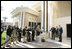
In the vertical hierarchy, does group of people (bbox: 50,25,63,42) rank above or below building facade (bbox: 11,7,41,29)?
below

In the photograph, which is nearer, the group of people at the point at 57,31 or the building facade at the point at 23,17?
the building facade at the point at 23,17

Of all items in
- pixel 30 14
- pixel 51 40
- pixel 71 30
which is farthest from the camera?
pixel 71 30

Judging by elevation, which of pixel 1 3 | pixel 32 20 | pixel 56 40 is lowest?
pixel 56 40

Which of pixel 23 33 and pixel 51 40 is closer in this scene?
pixel 23 33

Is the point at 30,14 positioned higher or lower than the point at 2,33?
higher

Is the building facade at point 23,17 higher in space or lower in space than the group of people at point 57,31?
higher

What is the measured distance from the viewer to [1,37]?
1.94 feet

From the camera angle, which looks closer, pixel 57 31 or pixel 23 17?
pixel 23 17

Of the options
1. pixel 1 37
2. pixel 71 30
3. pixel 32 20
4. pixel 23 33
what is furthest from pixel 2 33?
pixel 71 30

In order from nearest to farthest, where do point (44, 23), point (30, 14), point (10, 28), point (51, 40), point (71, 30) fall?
point (10, 28), point (30, 14), point (51, 40), point (44, 23), point (71, 30)

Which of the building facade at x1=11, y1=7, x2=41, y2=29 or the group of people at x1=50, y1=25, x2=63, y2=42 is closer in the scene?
the building facade at x1=11, y1=7, x2=41, y2=29

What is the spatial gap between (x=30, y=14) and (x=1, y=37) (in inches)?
11.2

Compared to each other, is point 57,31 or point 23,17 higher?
point 23,17

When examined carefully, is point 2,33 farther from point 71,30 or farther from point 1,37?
point 71,30
